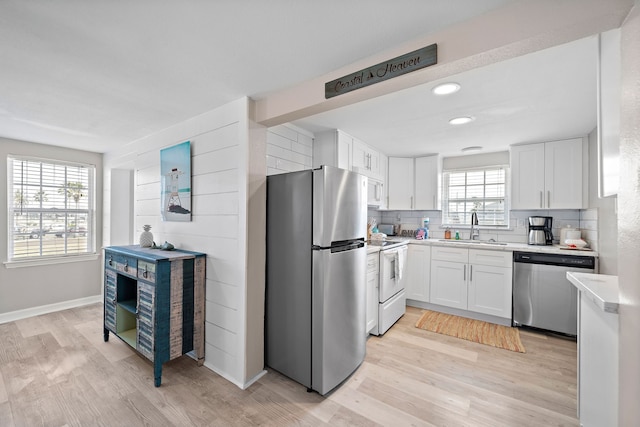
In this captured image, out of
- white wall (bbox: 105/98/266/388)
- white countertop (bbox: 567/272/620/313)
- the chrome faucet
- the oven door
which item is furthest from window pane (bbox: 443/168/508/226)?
white wall (bbox: 105/98/266/388)

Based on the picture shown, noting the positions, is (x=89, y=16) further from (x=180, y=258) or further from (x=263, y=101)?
(x=180, y=258)

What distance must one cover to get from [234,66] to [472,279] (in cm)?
360

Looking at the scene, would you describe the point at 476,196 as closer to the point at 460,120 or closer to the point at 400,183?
the point at 400,183

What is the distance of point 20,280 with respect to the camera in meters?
3.46

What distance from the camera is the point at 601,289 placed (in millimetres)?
1450

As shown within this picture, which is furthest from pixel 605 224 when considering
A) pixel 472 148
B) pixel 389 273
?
pixel 389 273

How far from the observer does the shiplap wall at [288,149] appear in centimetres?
267

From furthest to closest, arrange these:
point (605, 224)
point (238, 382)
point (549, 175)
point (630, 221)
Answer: point (549, 175) → point (605, 224) → point (238, 382) → point (630, 221)

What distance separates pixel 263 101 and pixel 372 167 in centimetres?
206

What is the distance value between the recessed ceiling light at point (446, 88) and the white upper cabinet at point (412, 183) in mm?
2287

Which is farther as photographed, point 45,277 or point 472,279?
point 45,277

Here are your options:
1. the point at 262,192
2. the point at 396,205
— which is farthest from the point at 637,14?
the point at 396,205

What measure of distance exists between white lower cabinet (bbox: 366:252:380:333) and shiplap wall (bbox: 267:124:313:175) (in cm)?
128

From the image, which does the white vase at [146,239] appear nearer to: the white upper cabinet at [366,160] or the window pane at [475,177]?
the white upper cabinet at [366,160]
